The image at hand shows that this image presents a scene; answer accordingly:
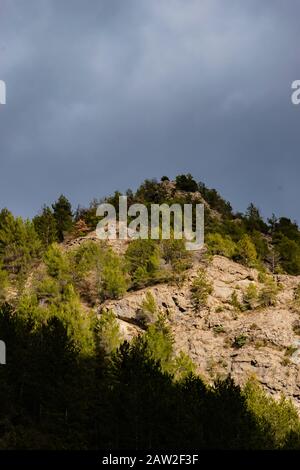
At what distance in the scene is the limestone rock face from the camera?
75000mm

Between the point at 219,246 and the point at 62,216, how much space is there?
3485 centimetres

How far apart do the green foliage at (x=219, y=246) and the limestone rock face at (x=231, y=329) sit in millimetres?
5843

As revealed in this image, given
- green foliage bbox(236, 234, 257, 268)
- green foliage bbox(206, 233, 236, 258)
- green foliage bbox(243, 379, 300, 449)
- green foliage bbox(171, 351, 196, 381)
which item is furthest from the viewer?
green foliage bbox(206, 233, 236, 258)

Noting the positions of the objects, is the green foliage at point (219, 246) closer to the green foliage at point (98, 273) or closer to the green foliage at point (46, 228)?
the green foliage at point (98, 273)

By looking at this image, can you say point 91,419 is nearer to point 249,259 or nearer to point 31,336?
point 31,336

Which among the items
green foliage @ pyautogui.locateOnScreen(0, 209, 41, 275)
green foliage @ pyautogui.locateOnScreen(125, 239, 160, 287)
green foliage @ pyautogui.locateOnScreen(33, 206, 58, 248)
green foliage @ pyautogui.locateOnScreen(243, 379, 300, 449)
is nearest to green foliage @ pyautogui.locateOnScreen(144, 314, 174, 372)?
green foliage @ pyautogui.locateOnScreen(243, 379, 300, 449)

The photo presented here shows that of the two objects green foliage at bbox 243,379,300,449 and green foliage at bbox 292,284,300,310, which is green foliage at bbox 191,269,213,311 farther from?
green foliage at bbox 243,379,300,449

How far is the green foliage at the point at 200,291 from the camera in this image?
286ft

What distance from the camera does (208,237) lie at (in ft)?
340

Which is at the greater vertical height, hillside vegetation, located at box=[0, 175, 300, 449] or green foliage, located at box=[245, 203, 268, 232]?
green foliage, located at box=[245, 203, 268, 232]

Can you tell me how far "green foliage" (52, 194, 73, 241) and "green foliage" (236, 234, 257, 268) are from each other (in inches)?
1375

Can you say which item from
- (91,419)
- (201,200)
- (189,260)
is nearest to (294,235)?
(201,200)

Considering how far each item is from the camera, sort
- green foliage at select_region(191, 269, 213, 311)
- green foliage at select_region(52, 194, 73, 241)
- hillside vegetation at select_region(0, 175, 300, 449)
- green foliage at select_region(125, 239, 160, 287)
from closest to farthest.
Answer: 1. hillside vegetation at select_region(0, 175, 300, 449)
2. green foliage at select_region(191, 269, 213, 311)
3. green foliage at select_region(125, 239, 160, 287)
4. green foliage at select_region(52, 194, 73, 241)
